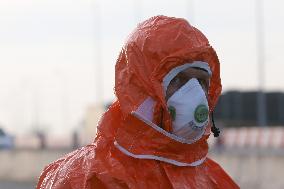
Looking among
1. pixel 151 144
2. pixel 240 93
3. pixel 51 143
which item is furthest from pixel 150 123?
pixel 240 93

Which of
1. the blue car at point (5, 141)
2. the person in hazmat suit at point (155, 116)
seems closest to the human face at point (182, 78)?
the person in hazmat suit at point (155, 116)

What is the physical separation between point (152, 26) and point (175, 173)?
24.0 inches

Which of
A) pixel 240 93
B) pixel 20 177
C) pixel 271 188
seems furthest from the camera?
pixel 240 93

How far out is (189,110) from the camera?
4.33 metres

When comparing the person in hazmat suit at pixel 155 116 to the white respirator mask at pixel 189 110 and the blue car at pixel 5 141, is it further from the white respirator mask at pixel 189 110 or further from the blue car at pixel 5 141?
the blue car at pixel 5 141

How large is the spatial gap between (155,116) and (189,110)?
0.15m

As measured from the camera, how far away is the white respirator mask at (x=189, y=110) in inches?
170

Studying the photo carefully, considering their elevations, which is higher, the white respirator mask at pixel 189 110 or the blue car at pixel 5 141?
the white respirator mask at pixel 189 110

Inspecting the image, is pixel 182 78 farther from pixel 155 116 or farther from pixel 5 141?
pixel 5 141

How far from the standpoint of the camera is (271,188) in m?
16.7

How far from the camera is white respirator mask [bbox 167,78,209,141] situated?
4.32 meters

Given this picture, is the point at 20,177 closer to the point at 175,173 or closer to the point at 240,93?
the point at 175,173

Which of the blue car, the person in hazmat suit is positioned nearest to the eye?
the person in hazmat suit

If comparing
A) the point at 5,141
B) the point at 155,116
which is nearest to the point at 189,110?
the point at 155,116
